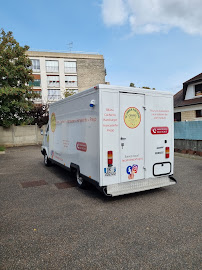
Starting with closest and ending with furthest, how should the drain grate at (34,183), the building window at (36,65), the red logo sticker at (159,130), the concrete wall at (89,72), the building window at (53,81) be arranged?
the red logo sticker at (159,130) < the drain grate at (34,183) < the building window at (36,65) < the building window at (53,81) < the concrete wall at (89,72)

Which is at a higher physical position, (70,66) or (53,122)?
(70,66)

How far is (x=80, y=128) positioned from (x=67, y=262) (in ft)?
12.1

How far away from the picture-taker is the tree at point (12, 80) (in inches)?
749

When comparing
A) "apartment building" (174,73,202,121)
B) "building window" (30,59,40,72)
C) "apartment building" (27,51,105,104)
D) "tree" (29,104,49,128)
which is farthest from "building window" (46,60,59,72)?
"apartment building" (174,73,202,121)

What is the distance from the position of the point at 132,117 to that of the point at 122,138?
0.61 metres

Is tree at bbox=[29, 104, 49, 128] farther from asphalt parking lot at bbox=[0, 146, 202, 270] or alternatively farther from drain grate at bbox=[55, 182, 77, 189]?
asphalt parking lot at bbox=[0, 146, 202, 270]

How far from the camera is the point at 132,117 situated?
5.43m

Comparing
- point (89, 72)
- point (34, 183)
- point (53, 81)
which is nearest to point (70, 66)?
point (89, 72)

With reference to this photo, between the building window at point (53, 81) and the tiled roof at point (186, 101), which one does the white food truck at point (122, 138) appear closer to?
the tiled roof at point (186, 101)

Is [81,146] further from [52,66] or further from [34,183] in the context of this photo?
[52,66]

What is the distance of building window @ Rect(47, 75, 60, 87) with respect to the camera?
44781mm

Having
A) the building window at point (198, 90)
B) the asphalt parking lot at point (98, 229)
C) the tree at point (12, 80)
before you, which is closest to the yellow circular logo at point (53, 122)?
the asphalt parking lot at point (98, 229)

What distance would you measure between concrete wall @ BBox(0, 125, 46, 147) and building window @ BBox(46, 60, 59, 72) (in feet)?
86.8

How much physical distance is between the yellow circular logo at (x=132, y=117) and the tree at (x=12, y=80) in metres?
15.9
